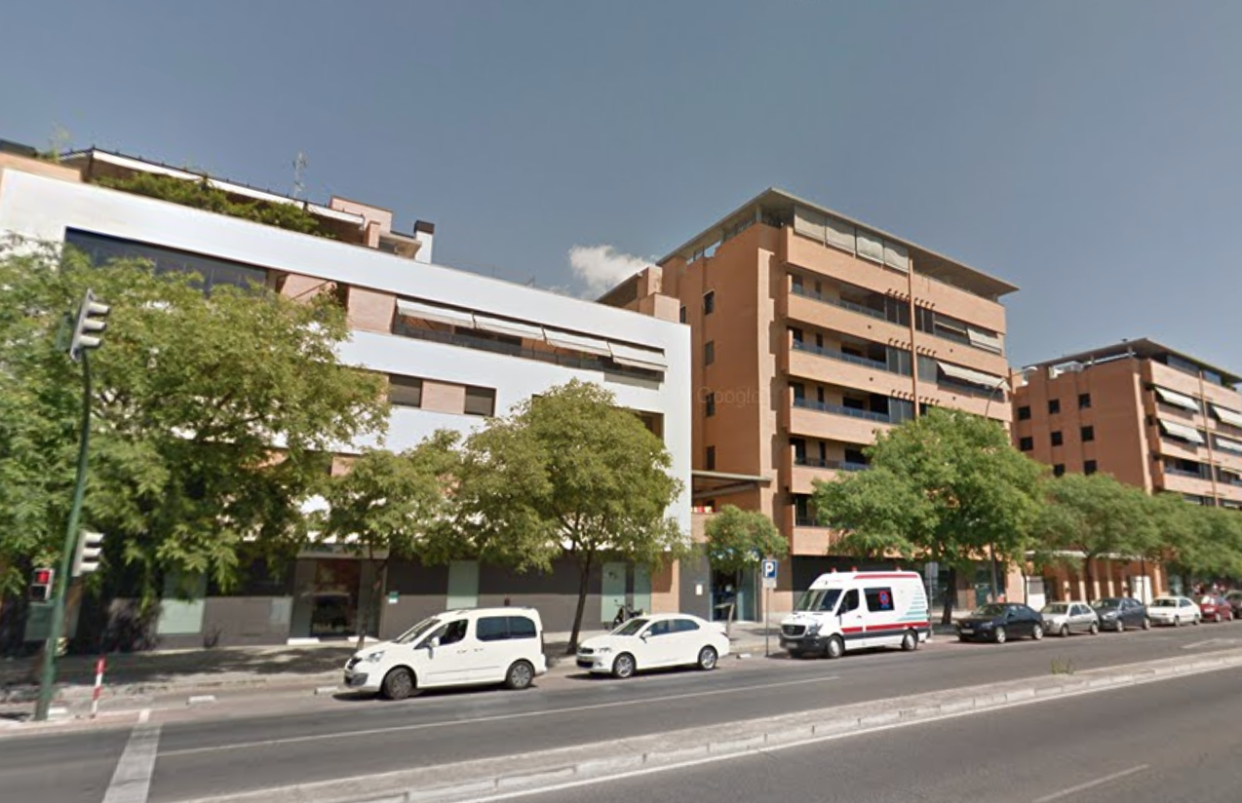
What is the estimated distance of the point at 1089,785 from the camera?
7.73 metres

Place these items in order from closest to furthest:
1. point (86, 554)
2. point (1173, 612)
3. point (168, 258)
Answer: point (86, 554) < point (168, 258) < point (1173, 612)

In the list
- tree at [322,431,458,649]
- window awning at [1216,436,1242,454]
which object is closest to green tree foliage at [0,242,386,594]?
tree at [322,431,458,649]

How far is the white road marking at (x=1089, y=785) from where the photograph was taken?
7258mm

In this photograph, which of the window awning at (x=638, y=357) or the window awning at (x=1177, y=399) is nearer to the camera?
the window awning at (x=638, y=357)

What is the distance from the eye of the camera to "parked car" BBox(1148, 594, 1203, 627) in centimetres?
3757

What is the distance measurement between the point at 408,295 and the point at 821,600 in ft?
60.5

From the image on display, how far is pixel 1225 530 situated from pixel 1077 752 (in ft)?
184

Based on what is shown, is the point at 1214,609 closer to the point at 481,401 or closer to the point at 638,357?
the point at 638,357

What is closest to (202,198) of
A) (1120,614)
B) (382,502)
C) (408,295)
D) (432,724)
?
(408,295)

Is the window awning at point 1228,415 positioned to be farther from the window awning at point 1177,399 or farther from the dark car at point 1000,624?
the dark car at point 1000,624

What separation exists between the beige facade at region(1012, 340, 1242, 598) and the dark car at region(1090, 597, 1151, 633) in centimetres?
2074

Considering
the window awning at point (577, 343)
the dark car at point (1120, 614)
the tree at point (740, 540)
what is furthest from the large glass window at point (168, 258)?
the dark car at point (1120, 614)

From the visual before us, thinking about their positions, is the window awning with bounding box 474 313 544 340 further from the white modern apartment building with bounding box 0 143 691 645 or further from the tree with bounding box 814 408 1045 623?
the tree with bounding box 814 408 1045 623

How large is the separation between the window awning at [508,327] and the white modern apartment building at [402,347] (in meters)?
0.06
